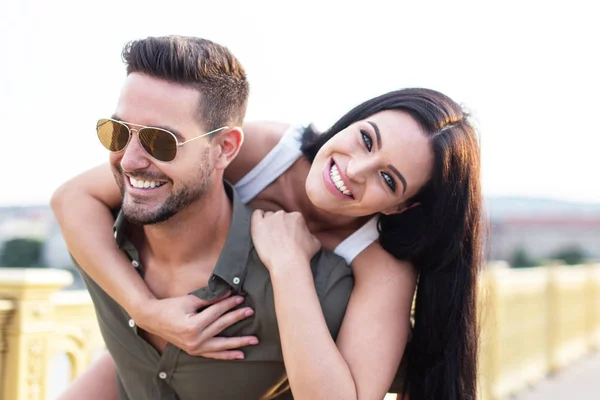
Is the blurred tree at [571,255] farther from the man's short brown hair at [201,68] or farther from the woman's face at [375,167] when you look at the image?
the man's short brown hair at [201,68]

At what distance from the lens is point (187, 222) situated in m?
3.02

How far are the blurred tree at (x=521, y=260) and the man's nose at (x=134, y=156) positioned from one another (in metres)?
35.2

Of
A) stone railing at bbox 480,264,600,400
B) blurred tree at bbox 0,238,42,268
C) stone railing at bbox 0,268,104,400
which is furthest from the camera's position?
blurred tree at bbox 0,238,42,268

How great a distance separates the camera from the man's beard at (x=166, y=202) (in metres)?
2.82

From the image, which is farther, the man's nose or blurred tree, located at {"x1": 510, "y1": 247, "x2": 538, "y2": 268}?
blurred tree, located at {"x1": 510, "y1": 247, "x2": 538, "y2": 268}

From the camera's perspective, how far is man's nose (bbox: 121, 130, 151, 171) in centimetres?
273

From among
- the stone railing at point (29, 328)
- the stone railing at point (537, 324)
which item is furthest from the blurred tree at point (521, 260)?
the stone railing at point (29, 328)

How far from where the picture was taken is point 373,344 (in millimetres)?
2844

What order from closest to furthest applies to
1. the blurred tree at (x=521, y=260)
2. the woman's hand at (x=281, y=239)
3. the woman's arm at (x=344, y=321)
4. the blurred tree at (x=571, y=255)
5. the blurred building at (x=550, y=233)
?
the woman's arm at (x=344, y=321), the woman's hand at (x=281, y=239), the blurred tree at (x=571, y=255), the blurred tree at (x=521, y=260), the blurred building at (x=550, y=233)

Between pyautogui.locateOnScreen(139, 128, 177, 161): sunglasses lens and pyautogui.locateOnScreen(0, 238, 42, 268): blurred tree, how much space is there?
1008 inches

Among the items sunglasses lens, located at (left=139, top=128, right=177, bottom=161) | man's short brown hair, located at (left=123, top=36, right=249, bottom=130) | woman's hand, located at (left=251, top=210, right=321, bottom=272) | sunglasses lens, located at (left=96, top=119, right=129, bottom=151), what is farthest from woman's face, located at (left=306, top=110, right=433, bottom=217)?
sunglasses lens, located at (left=96, top=119, right=129, bottom=151)

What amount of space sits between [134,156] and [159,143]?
0.32 feet

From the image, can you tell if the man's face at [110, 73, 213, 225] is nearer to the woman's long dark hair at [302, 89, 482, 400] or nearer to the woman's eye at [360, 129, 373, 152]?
the woman's eye at [360, 129, 373, 152]

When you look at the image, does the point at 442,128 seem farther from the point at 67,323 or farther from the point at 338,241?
the point at 67,323
